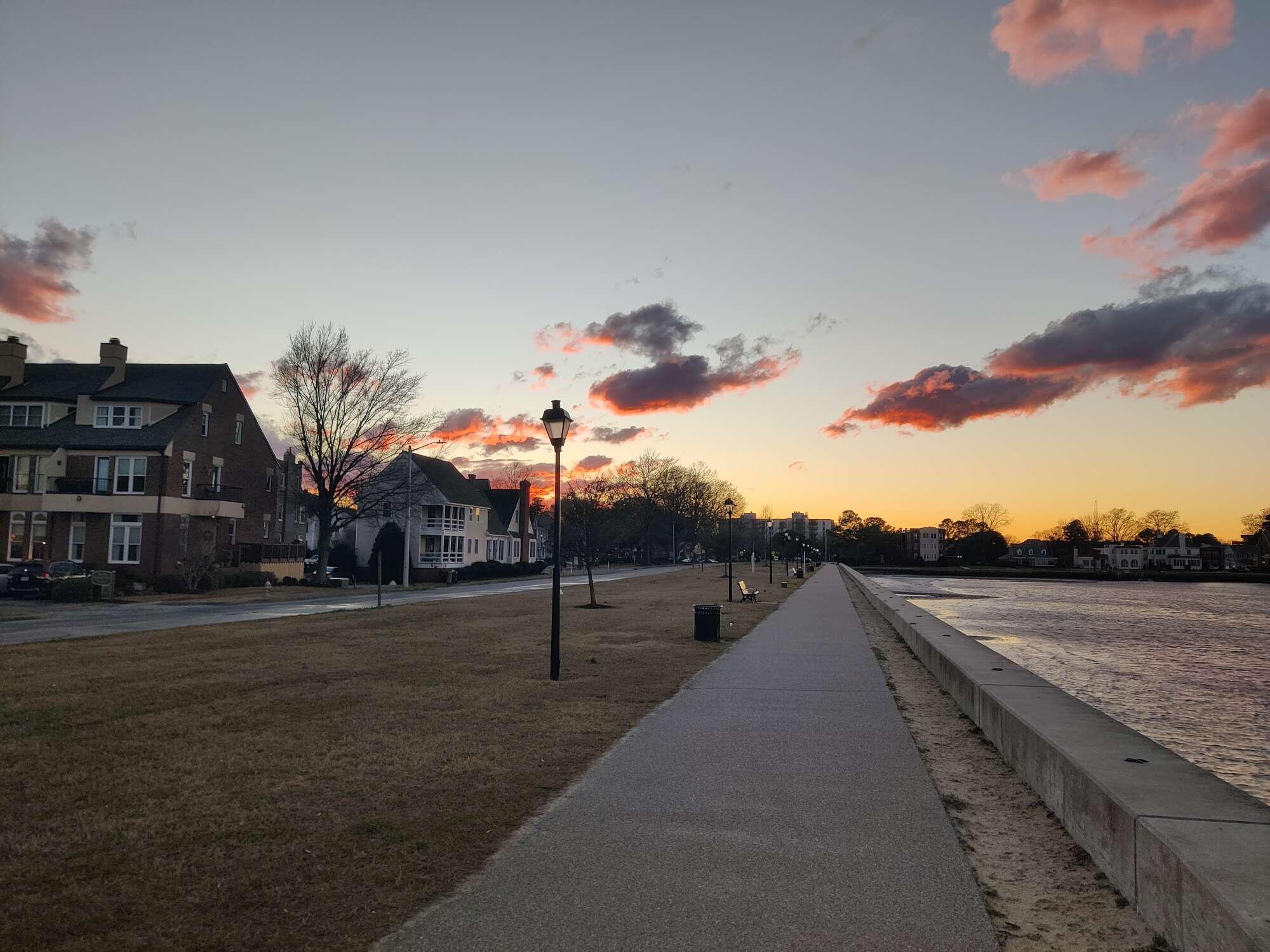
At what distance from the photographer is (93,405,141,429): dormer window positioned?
135ft

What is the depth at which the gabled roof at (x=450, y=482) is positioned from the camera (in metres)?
66.6

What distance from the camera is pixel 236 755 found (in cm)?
779

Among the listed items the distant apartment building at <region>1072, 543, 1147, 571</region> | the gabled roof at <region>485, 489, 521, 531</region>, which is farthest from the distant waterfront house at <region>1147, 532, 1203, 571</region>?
the gabled roof at <region>485, 489, 521, 531</region>

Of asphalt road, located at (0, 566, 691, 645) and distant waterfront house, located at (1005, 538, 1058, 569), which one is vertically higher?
distant waterfront house, located at (1005, 538, 1058, 569)

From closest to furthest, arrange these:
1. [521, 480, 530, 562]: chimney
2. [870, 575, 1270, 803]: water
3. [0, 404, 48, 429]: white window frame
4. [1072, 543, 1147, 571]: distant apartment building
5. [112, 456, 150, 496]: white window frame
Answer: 1. [870, 575, 1270, 803]: water
2. [112, 456, 150, 496]: white window frame
3. [0, 404, 48, 429]: white window frame
4. [521, 480, 530, 562]: chimney
5. [1072, 543, 1147, 571]: distant apartment building

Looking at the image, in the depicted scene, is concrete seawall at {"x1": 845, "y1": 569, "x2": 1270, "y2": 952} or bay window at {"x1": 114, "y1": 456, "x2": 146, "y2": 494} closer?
concrete seawall at {"x1": 845, "y1": 569, "x2": 1270, "y2": 952}

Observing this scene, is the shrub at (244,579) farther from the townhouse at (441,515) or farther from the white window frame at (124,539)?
the townhouse at (441,515)

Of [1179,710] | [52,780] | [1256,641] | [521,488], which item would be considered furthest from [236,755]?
[521,488]

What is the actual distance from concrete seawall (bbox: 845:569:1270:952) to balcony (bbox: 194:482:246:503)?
41.5 metres

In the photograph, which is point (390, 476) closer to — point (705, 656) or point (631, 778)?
point (705, 656)

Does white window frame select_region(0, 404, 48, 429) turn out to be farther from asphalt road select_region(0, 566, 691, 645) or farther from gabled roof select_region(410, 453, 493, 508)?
gabled roof select_region(410, 453, 493, 508)

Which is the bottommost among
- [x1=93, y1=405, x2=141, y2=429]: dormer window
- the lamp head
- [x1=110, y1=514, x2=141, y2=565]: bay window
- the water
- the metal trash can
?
the water

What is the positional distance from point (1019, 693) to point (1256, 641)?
28.0 m

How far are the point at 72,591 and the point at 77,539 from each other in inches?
405
